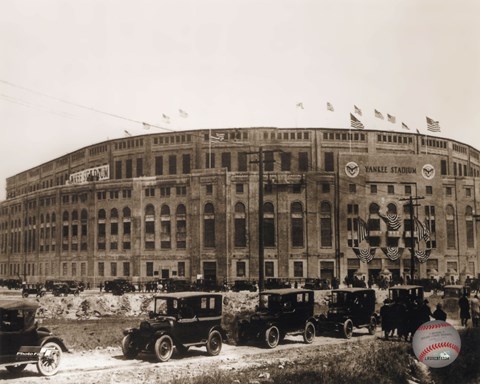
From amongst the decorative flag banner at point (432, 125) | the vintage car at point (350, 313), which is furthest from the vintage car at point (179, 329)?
the decorative flag banner at point (432, 125)

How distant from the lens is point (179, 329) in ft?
50.9

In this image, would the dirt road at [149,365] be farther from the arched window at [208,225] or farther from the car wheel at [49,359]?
the arched window at [208,225]

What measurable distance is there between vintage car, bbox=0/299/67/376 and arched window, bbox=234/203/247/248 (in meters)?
36.1

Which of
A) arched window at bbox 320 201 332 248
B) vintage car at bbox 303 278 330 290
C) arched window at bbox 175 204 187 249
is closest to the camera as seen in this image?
vintage car at bbox 303 278 330 290

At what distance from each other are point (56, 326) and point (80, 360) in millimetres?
3636

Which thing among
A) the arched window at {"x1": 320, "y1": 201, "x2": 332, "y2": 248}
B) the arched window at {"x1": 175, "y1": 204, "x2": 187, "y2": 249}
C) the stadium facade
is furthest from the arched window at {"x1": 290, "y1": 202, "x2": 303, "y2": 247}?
the arched window at {"x1": 175, "y1": 204, "x2": 187, "y2": 249}

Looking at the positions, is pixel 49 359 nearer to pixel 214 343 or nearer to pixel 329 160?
pixel 214 343

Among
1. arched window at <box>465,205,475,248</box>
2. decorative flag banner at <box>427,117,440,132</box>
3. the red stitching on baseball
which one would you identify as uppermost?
decorative flag banner at <box>427,117,440,132</box>

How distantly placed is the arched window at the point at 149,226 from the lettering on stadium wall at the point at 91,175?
29.5 ft

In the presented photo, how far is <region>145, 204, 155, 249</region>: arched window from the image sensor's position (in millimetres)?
50750

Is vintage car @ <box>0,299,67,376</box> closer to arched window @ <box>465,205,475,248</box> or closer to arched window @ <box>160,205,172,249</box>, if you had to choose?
arched window @ <box>160,205,172,249</box>

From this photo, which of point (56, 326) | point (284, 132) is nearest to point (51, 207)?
point (284, 132)

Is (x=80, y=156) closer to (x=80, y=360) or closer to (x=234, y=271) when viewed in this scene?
(x=234, y=271)

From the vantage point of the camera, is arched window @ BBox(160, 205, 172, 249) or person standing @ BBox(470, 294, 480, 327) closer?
person standing @ BBox(470, 294, 480, 327)
